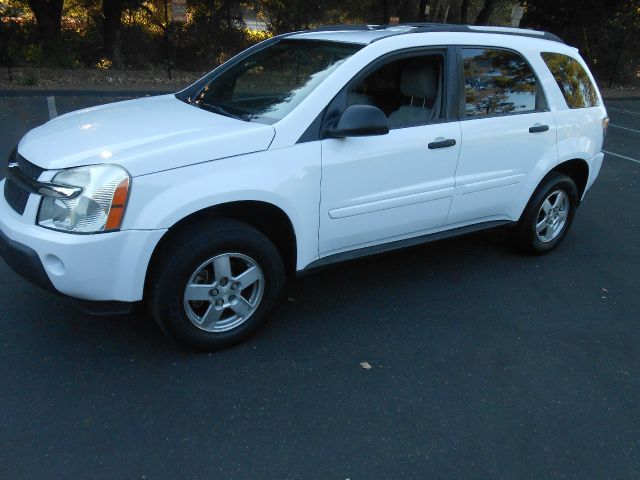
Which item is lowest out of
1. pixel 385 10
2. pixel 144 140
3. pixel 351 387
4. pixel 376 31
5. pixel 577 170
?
pixel 351 387

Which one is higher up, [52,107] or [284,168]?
[284,168]

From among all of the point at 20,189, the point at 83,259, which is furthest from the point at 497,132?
the point at 20,189

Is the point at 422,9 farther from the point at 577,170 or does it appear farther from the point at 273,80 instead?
the point at 273,80

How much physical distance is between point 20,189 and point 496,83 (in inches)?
129

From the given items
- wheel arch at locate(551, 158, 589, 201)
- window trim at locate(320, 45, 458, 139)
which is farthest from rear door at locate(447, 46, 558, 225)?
wheel arch at locate(551, 158, 589, 201)

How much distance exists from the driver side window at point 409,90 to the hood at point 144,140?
1016mm

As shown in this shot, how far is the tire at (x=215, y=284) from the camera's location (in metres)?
3.10

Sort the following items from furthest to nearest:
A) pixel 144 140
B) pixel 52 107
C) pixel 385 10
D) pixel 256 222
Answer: pixel 385 10 < pixel 52 107 < pixel 256 222 < pixel 144 140

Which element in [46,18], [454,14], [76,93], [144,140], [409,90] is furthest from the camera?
[454,14]

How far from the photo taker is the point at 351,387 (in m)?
3.18

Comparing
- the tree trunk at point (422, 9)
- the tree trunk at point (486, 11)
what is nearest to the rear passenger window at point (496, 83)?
the tree trunk at point (422, 9)

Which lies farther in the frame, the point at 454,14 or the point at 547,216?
the point at 454,14

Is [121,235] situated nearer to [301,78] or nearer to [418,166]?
[301,78]

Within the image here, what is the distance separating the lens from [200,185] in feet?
10.0
